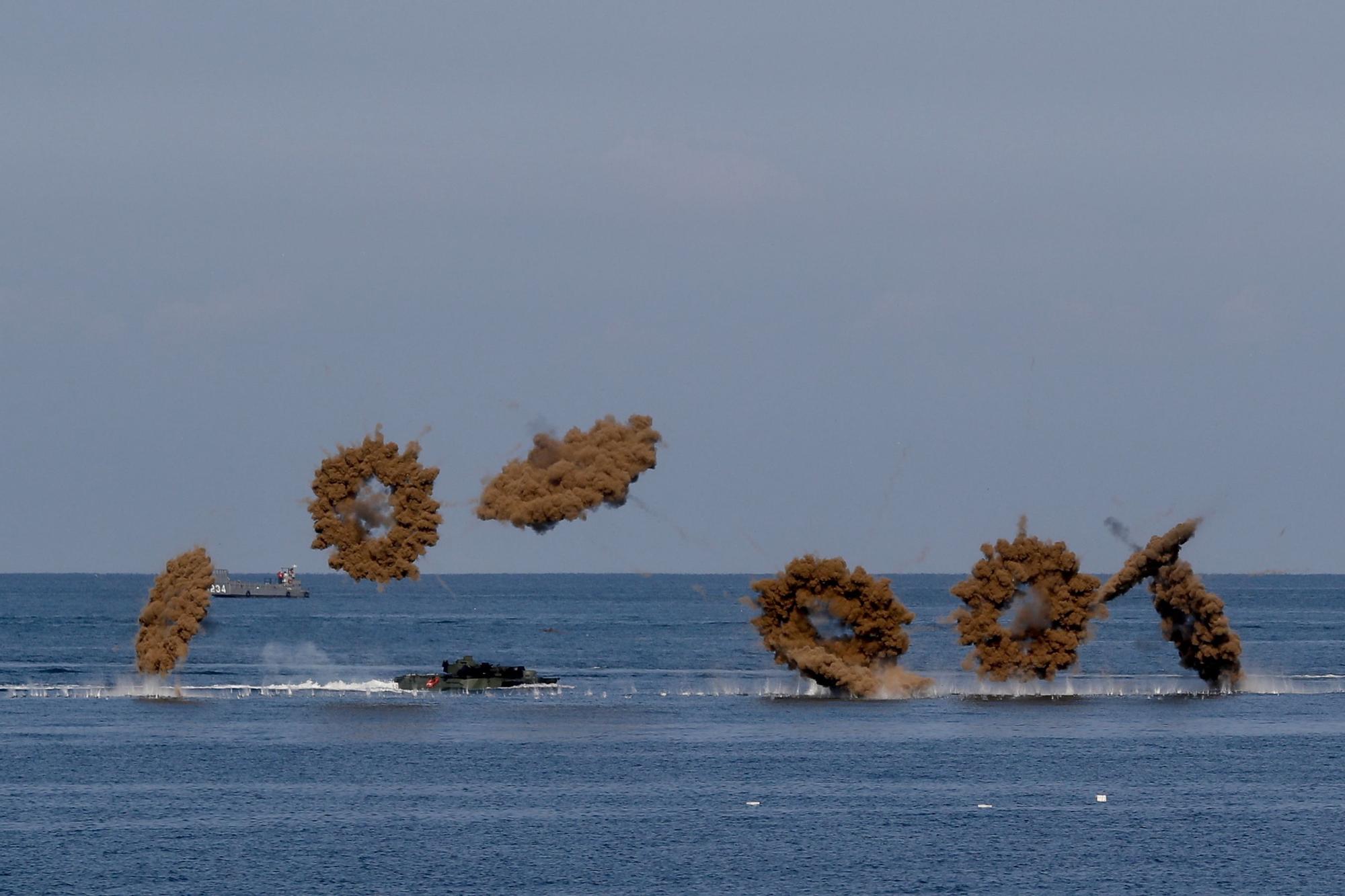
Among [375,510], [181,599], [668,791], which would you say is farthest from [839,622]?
[375,510]

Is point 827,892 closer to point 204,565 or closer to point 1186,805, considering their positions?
point 1186,805

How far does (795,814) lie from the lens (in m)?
102

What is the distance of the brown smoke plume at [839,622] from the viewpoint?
145 meters

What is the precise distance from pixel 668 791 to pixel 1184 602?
205ft

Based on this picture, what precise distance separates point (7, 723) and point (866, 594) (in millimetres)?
61049

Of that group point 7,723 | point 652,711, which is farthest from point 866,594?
point 7,723

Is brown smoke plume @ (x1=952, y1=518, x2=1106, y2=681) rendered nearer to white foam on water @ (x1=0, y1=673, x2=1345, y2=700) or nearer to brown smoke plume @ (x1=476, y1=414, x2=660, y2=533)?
white foam on water @ (x1=0, y1=673, x2=1345, y2=700)

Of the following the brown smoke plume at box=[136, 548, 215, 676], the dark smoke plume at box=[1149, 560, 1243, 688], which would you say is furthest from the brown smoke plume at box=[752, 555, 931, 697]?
the brown smoke plume at box=[136, 548, 215, 676]

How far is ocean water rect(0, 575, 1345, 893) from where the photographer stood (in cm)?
8669

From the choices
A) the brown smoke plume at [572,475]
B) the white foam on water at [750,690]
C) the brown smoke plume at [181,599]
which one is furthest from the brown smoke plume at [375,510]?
the white foam on water at [750,690]

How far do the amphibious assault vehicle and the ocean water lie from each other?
7.04 feet

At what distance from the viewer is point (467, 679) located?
168 metres

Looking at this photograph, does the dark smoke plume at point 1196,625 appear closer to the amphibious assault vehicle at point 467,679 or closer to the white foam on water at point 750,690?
the white foam on water at point 750,690

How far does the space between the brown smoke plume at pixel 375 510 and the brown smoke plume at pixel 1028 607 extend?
61149 millimetres
